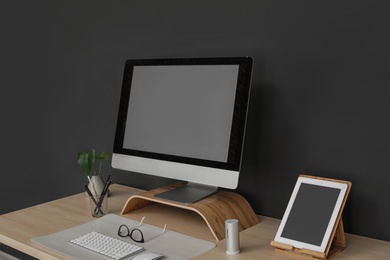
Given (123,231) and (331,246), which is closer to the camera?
(331,246)

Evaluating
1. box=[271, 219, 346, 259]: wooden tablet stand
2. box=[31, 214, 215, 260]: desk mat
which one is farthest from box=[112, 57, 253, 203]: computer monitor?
box=[271, 219, 346, 259]: wooden tablet stand

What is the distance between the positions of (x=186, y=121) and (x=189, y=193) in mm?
254

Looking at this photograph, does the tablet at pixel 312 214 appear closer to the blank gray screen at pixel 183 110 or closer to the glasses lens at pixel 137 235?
the blank gray screen at pixel 183 110

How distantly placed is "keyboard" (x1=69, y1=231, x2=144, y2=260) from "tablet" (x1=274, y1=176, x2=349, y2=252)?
0.43m

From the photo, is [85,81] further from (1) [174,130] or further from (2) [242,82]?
(2) [242,82]

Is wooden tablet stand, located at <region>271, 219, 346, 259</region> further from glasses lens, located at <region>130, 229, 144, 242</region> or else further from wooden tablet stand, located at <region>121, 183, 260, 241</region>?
glasses lens, located at <region>130, 229, 144, 242</region>

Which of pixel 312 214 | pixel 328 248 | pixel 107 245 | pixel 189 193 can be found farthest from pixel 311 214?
pixel 107 245

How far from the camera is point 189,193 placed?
68.1 inches

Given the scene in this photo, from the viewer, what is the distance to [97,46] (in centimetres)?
228

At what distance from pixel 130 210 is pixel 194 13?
783 millimetres

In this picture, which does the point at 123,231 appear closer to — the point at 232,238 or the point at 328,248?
the point at 232,238

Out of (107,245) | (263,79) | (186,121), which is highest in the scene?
(263,79)

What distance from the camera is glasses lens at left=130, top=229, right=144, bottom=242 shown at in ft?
5.02

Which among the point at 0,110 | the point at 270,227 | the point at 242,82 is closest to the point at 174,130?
the point at 242,82
